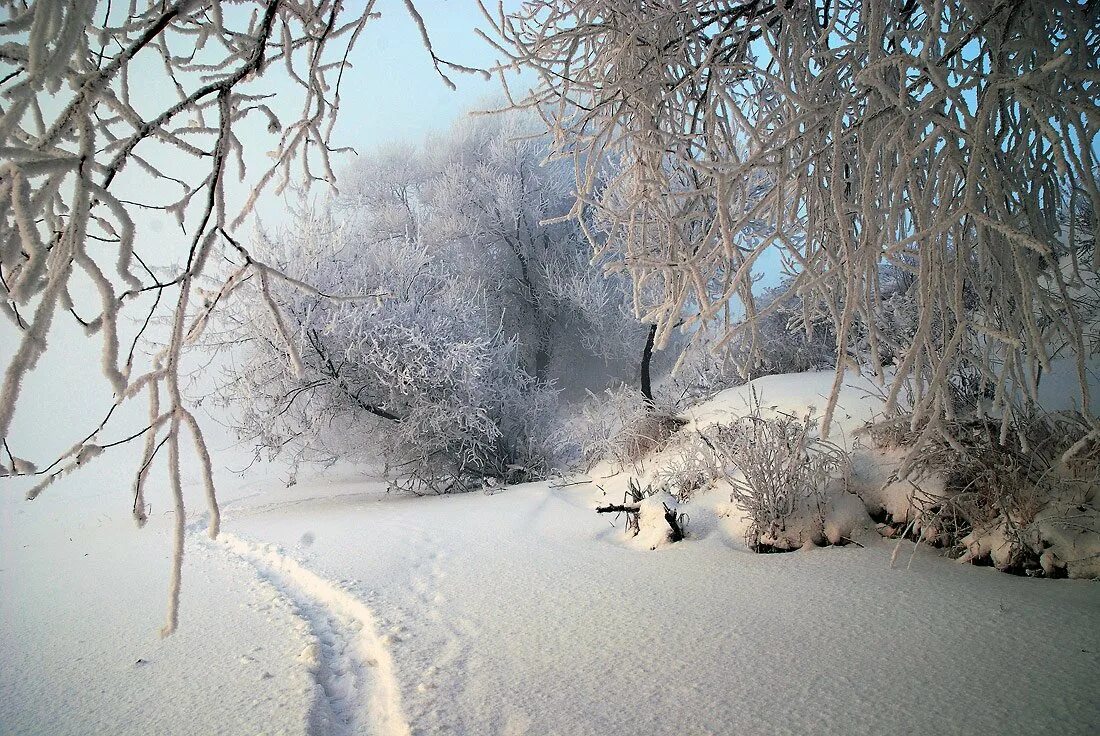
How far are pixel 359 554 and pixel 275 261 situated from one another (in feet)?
13.2

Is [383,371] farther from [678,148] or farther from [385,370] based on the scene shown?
[678,148]

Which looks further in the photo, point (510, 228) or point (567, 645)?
point (510, 228)

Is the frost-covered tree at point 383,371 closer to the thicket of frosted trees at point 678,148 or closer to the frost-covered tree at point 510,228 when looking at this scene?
the frost-covered tree at point 510,228

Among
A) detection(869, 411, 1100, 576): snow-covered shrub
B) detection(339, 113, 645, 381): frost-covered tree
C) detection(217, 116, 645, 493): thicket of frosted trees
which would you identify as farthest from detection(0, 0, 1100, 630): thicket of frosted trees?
detection(339, 113, 645, 381): frost-covered tree

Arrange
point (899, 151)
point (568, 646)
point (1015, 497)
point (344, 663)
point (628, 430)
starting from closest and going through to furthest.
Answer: point (899, 151) → point (568, 646) → point (344, 663) → point (1015, 497) → point (628, 430)

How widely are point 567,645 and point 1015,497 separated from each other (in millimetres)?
1543

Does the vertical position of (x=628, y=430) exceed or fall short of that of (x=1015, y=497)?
it falls short

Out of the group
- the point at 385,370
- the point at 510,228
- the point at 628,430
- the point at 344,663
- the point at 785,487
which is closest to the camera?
the point at 344,663

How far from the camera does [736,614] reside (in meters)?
1.67

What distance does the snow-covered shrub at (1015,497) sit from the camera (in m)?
1.82

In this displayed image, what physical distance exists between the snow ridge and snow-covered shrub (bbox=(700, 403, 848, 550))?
1469mm

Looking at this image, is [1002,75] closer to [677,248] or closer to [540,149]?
[677,248]

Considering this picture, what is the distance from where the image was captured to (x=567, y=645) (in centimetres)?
161

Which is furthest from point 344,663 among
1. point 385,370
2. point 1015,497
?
point 385,370
